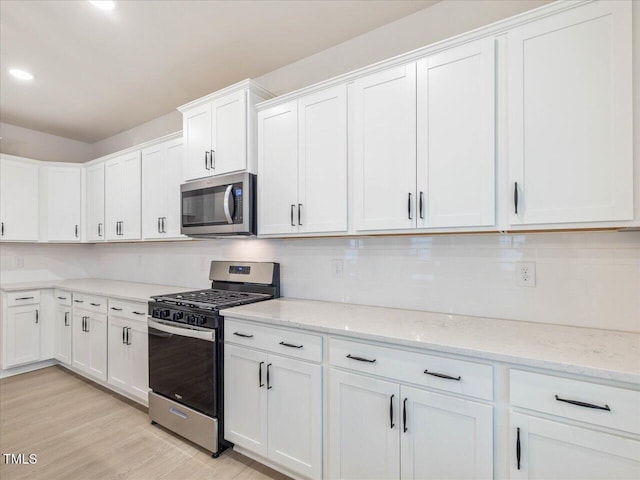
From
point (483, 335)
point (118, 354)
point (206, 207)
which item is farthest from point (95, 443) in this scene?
point (483, 335)

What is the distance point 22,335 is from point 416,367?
13.9 ft

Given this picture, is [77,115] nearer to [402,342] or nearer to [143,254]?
[143,254]

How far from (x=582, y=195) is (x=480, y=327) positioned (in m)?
0.74

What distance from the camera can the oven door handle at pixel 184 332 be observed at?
2111 millimetres

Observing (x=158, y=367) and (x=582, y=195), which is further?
(x=158, y=367)

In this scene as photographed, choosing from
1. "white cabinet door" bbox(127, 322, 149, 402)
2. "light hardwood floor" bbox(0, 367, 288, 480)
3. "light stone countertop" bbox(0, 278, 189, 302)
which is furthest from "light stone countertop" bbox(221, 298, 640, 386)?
"light stone countertop" bbox(0, 278, 189, 302)

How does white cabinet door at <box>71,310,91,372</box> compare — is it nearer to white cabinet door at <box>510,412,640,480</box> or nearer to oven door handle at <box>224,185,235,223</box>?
oven door handle at <box>224,185,235,223</box>

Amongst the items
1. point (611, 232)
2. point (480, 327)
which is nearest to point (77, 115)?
point (480, 327)

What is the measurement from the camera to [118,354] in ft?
9.63

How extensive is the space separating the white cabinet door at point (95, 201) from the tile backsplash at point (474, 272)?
5.68 feet

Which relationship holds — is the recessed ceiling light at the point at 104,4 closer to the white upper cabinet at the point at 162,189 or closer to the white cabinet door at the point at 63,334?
the white upper cabinet at the point at 162,189

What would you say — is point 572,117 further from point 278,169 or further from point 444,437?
point 278,169

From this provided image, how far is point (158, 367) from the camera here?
245cm

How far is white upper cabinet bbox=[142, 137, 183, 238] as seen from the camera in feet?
10.1
